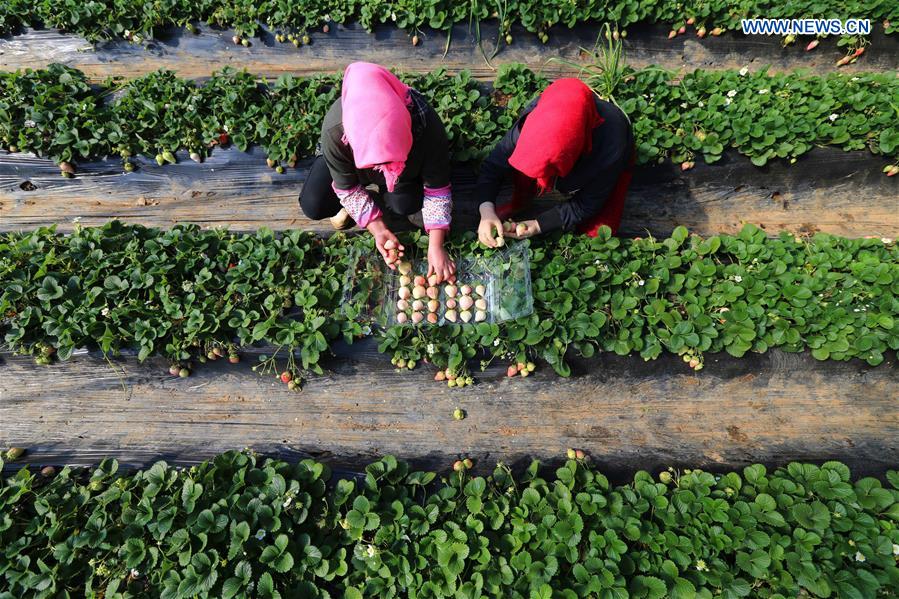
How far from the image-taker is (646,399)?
2041 millimetres

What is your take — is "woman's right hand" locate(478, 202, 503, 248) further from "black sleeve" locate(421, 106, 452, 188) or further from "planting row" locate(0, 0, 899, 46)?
"planting row" locate(0, 0, 899, 46)

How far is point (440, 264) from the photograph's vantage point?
208 centimetres

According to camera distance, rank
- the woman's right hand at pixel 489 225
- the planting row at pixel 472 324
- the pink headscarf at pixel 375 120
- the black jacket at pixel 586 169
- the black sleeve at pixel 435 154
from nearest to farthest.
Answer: the pink headscarf at pixel 375 120, the black sleeve at pixel 435 154, the black jacket at pixel 586 169, the planting row at pixel 472 324, the woman's right hand at pixel 489 225

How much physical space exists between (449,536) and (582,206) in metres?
1.64

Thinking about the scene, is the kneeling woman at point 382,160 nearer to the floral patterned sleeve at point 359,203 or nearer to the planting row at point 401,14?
the floral patterned sleeve at point 359,203

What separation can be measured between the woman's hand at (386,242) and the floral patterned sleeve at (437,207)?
20 centimetres

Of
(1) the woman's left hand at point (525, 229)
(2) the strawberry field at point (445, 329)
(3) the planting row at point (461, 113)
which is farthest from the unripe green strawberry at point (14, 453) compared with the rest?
(1) the woman's left hand at point (525, 229)

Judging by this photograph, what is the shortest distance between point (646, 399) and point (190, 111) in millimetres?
3171

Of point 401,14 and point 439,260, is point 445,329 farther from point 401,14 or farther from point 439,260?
point 401,14

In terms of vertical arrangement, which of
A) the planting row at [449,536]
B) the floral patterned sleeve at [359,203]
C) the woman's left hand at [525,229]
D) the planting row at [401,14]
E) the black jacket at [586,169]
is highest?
the planting row at [401,14]

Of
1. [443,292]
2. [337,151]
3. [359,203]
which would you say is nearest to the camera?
[337,151]

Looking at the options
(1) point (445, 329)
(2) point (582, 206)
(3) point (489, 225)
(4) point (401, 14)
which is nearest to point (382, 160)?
(3) point (489, 225)

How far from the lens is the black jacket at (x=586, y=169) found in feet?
5.64

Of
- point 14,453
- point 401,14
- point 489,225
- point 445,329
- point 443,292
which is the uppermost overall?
point 401,14
